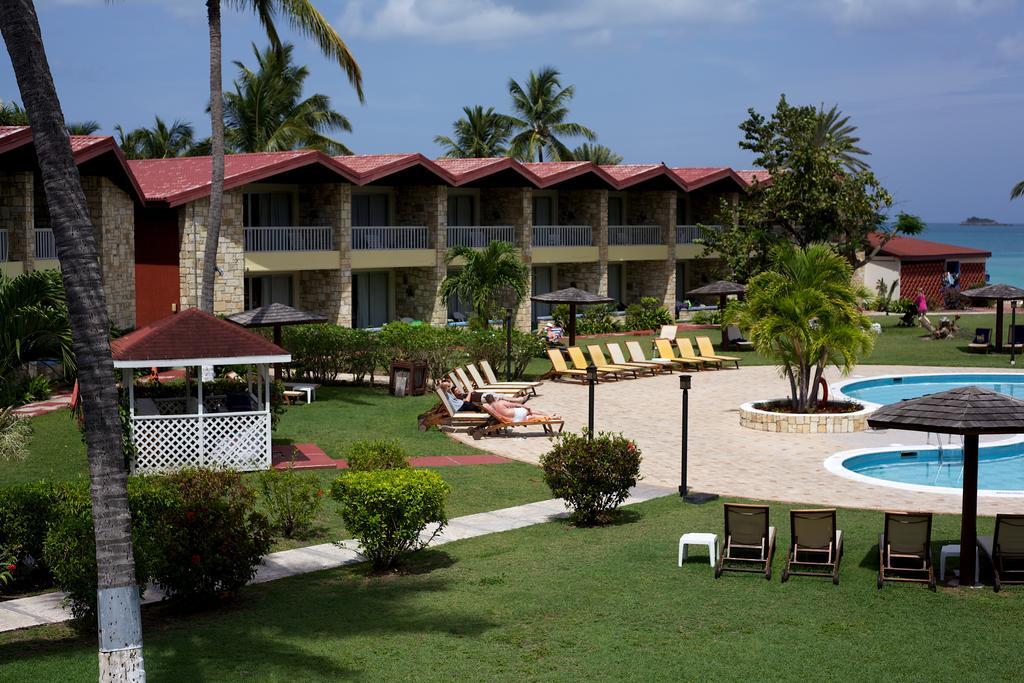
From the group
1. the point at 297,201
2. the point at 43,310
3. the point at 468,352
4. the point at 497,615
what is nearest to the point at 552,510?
the point at 497,615

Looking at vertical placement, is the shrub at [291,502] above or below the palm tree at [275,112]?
below

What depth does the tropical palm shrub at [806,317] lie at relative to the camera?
21.8 m

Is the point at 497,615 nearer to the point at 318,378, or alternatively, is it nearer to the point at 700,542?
the point at 700,542

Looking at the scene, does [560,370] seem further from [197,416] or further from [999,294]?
[999,294]

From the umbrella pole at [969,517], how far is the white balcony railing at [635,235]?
33838mm

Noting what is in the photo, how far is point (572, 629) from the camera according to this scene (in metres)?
10.2

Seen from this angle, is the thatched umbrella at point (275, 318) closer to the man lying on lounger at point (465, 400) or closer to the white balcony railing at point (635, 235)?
the man lying on lounger at point (465, 400)

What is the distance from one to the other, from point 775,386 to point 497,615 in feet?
60.6

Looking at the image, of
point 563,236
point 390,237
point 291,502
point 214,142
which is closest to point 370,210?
point 390,237

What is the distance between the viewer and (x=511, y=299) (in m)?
41.2

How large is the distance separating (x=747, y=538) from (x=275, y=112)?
45.9 m

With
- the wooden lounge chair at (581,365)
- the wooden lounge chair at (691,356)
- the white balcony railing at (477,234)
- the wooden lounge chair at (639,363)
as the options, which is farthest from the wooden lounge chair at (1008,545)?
the white balcony railing at (477,234)

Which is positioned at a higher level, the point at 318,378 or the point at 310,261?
the point at 310,261

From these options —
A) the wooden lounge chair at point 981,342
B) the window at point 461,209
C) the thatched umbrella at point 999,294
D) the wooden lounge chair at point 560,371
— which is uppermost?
the window at point 461,209
